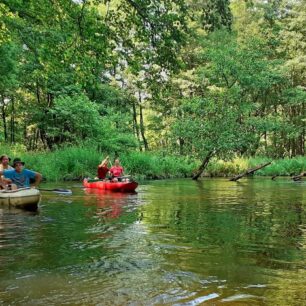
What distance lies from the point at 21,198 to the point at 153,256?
18.2 ft

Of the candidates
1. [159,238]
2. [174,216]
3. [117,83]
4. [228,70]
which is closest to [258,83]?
[228,70]

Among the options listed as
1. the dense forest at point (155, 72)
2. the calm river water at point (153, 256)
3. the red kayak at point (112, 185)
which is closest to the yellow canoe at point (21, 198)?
the calm river water at point (153, 256)

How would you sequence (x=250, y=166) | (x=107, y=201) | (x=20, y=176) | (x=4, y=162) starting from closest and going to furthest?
(x=20, y=176)
(x=4, y=162)
(x=107, y=201)
(x=250, y=166)

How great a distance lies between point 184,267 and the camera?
5492 mm

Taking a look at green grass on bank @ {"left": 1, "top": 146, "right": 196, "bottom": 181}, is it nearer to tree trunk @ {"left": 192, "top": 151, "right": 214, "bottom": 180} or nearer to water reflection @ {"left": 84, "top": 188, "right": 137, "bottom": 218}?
tree trunk @ {"left": 192, "top": 151, "right": 214, "bottom": 180}

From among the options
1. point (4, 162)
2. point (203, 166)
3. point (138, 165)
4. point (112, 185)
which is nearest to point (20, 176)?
point (4, 162)

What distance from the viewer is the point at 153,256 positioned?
6109 mm

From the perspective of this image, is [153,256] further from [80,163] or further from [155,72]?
[80,163]

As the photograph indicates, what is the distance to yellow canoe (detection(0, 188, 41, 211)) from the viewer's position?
10.7 meters

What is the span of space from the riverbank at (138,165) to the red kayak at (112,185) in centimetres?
462

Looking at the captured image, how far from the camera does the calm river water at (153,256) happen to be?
14.6ft

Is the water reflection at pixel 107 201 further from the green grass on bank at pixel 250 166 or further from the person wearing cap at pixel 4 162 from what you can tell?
the green grass on bank at pixel 250 166

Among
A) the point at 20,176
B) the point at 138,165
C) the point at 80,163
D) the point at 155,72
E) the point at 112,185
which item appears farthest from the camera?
the point at 138,165

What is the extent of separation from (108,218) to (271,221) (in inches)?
133
